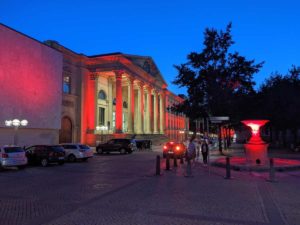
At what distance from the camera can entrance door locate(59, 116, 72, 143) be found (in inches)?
Answer: 1774

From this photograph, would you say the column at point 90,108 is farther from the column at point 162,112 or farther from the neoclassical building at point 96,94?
the column at point 162,112

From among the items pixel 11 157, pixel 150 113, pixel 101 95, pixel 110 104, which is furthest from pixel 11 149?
pixel 150 113

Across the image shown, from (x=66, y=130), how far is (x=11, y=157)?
96.0 feet

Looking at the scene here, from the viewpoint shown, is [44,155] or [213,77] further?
[213,77]

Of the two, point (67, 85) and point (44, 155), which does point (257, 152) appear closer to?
point (44, 155)

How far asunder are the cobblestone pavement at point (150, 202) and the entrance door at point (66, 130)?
32712mm

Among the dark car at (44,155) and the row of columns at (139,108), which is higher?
the row of columns at (139,108)

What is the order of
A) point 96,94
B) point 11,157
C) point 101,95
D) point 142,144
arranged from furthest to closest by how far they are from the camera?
point 101,95 < point 96,94 < point 142,144 < point 11,157

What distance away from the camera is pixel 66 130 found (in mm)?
46062

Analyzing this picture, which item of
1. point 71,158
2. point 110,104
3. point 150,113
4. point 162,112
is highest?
point 162,112

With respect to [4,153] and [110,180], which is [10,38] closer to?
[4,153]

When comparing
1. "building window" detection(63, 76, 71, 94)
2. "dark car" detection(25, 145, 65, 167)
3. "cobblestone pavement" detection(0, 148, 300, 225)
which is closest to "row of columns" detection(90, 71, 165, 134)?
"building window" detection(63, 76, 71, 94)

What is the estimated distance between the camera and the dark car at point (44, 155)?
20.0m

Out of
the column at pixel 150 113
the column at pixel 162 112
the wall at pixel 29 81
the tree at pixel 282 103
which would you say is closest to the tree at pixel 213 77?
the tree at pixel 282 103
